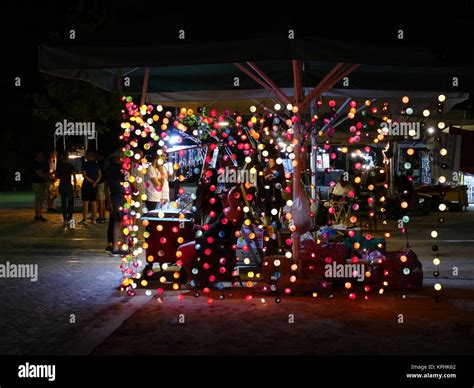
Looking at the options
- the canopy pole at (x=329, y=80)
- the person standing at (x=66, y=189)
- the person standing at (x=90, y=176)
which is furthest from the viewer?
the person standing at (x=66, y=189)

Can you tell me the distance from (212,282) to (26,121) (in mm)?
38996

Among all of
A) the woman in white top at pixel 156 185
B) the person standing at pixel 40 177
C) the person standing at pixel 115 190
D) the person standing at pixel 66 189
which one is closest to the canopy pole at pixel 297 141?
the woman in white top at pixel 156 185

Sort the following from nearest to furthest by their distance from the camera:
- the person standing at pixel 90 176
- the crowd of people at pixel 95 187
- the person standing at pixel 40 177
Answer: the crowd of people at pixel 95 187 → the person standing at pixel 90 176 → the person standing at pixel 40 177

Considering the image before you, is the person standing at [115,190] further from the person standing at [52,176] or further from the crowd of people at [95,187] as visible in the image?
the person standing at [52,176]

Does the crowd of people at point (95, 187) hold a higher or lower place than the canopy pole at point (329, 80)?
lower

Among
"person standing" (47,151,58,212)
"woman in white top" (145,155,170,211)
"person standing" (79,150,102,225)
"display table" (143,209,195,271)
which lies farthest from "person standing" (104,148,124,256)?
"person standing" (47,151,58,212)

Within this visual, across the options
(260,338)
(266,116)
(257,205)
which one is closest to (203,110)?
(266,116)

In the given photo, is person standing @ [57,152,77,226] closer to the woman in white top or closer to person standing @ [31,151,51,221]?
person standing @ [31,151,51,221]

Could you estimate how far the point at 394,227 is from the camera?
1789 cm

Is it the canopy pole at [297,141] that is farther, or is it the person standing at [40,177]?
the person standing at [40,177]

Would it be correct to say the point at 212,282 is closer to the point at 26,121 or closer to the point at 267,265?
the point at 267,265

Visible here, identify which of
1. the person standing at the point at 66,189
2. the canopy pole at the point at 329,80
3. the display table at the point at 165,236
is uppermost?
the canopy pole at the point at 329,80

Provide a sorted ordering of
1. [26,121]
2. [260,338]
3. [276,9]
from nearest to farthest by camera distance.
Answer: [260,338] < [276,9] < [26,121]

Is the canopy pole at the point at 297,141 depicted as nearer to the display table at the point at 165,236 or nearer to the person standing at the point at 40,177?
the display table at the point at 165,236
